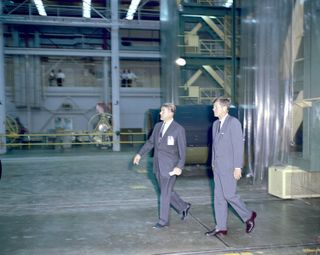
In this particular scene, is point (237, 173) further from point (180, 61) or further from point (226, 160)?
point (180, 61)

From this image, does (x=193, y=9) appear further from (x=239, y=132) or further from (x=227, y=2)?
A: (x=239, y=132)

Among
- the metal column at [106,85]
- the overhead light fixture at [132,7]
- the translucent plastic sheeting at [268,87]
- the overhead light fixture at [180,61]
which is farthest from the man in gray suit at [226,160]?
the metal column at [106,85]

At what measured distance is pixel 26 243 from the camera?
14.7 ft

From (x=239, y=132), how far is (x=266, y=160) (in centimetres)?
343

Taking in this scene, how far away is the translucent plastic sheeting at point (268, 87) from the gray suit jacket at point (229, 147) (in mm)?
3245

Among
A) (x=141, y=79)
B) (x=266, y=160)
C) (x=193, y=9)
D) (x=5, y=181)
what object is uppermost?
(x=193, y=9)

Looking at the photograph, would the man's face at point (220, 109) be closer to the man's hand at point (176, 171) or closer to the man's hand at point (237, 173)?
the man's hand at point (237, 173)

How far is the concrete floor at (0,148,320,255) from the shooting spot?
4312mm

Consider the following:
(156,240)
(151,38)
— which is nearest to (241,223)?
(156,240)

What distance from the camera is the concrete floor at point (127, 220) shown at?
4312 mm

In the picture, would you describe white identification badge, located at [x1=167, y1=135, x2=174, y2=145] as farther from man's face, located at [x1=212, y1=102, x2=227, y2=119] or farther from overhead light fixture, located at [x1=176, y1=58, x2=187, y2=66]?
overhead light fixture, located at [x1=176, y1=58, x2=187, y2=66]

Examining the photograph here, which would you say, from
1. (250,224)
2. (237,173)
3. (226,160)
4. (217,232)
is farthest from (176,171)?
(250,224)

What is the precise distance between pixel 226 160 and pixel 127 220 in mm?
1952

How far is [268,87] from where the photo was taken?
25.0 feet
